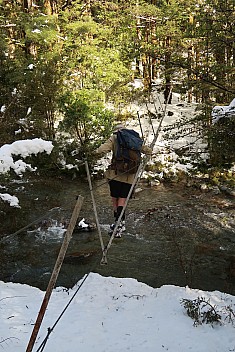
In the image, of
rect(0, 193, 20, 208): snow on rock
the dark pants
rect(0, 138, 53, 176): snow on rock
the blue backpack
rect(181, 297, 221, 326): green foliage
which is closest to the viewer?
rect(181, 297, 221, 326): green foliage

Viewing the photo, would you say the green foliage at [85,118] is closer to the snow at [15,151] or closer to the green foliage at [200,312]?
the snow at [15,151]

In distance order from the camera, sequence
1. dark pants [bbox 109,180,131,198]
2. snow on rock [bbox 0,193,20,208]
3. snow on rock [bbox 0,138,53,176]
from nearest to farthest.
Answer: dark pants [bbox 109,180,131,198], snow on rock [bbox 0,138,53,176], snow on rock [bbox 0,193,20,208]

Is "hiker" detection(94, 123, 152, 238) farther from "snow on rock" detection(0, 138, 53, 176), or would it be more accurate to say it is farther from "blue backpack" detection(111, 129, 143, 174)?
"snow on rock" detection(0, 138, 53, 176)

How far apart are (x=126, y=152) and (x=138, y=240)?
2.90 m

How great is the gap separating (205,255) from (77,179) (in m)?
5.30

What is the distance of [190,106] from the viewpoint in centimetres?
1675

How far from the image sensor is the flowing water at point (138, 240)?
623cm

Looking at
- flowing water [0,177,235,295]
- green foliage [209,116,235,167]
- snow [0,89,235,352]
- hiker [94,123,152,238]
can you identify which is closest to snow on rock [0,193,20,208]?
flowing water [0,177,235,295]

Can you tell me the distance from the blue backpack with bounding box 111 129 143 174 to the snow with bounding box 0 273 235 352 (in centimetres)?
162

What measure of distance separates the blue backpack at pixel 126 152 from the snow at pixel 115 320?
5.31 feet

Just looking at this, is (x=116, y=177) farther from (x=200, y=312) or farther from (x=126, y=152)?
(x=200, y=312)

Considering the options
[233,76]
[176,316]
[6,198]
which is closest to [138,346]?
[176,316]

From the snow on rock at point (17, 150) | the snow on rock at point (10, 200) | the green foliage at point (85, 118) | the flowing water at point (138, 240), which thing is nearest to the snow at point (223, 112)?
the flowing water at point (138, 240)

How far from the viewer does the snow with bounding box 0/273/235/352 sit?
3.72 m
